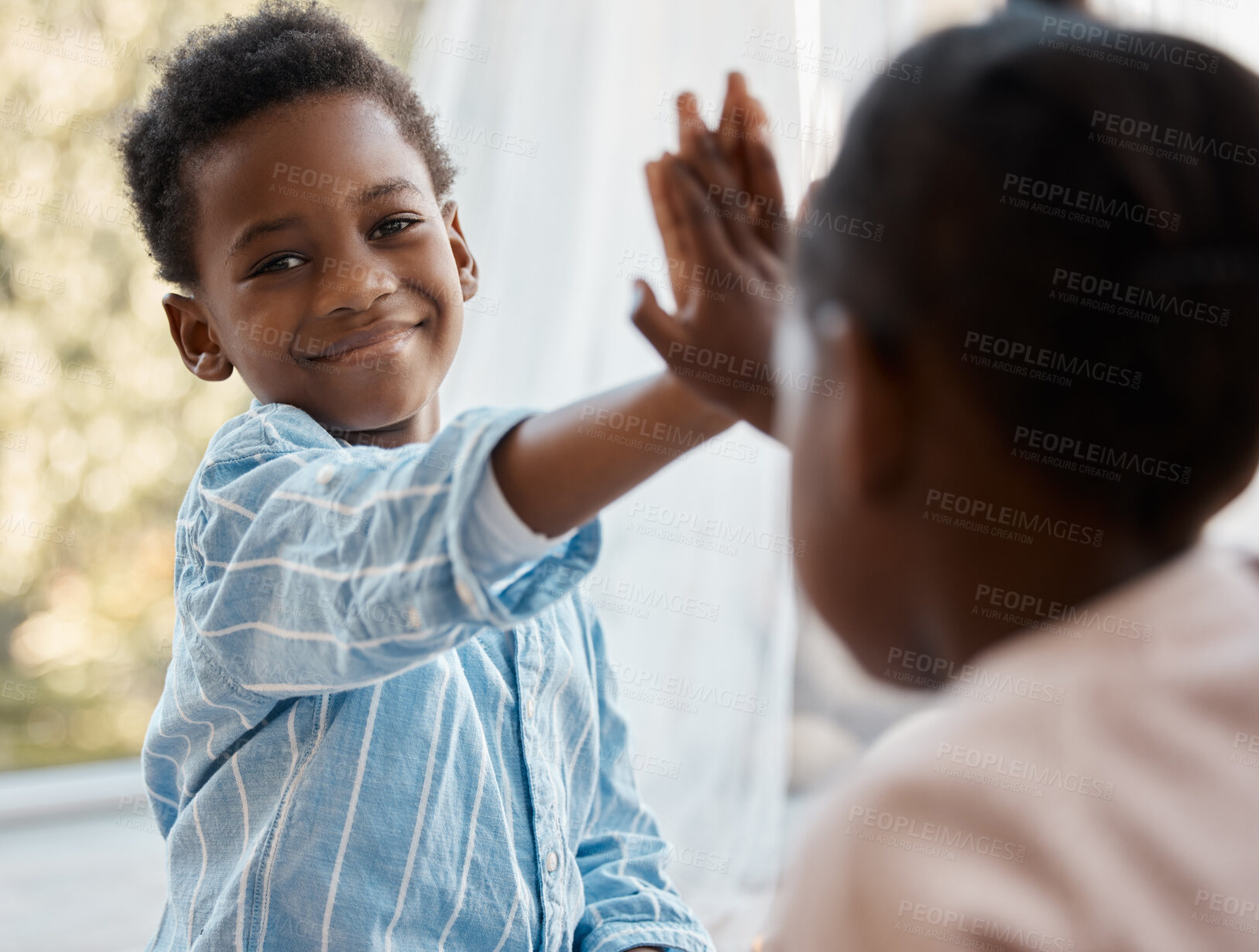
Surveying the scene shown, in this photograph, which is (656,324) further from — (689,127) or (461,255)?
(461,255)

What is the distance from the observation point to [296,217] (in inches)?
29.1

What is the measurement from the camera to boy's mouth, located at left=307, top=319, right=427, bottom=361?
2.52 feet

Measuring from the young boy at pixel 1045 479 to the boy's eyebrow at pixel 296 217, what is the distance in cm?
44

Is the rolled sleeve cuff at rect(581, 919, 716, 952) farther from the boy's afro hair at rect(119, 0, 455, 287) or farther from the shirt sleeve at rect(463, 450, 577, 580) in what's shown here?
the boy's afro hair at rect(119, 0, 455, 287)

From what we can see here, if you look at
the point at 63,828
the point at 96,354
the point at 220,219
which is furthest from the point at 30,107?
the point at 220,219

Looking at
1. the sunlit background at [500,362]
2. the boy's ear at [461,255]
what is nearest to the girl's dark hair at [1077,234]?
the boy's ear at [461,255]

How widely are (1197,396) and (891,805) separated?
0.22 m

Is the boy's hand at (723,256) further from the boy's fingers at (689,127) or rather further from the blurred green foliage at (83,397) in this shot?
the blurred green foliage at (83,397)

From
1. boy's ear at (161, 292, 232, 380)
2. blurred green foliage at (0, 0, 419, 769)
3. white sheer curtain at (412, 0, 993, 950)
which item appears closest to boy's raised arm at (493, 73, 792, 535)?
boy's ear at (161, 292, 232, 380)

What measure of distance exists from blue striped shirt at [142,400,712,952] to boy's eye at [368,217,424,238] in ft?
0.53

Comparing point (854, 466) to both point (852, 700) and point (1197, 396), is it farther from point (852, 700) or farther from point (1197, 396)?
point (852, 700)

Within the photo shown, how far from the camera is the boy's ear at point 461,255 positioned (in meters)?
0.94

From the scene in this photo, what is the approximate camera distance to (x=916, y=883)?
1.25ft

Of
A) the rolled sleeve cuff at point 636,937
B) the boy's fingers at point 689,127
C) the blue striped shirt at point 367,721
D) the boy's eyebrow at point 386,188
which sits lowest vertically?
the rolled sleeve cuff at point 636,937
